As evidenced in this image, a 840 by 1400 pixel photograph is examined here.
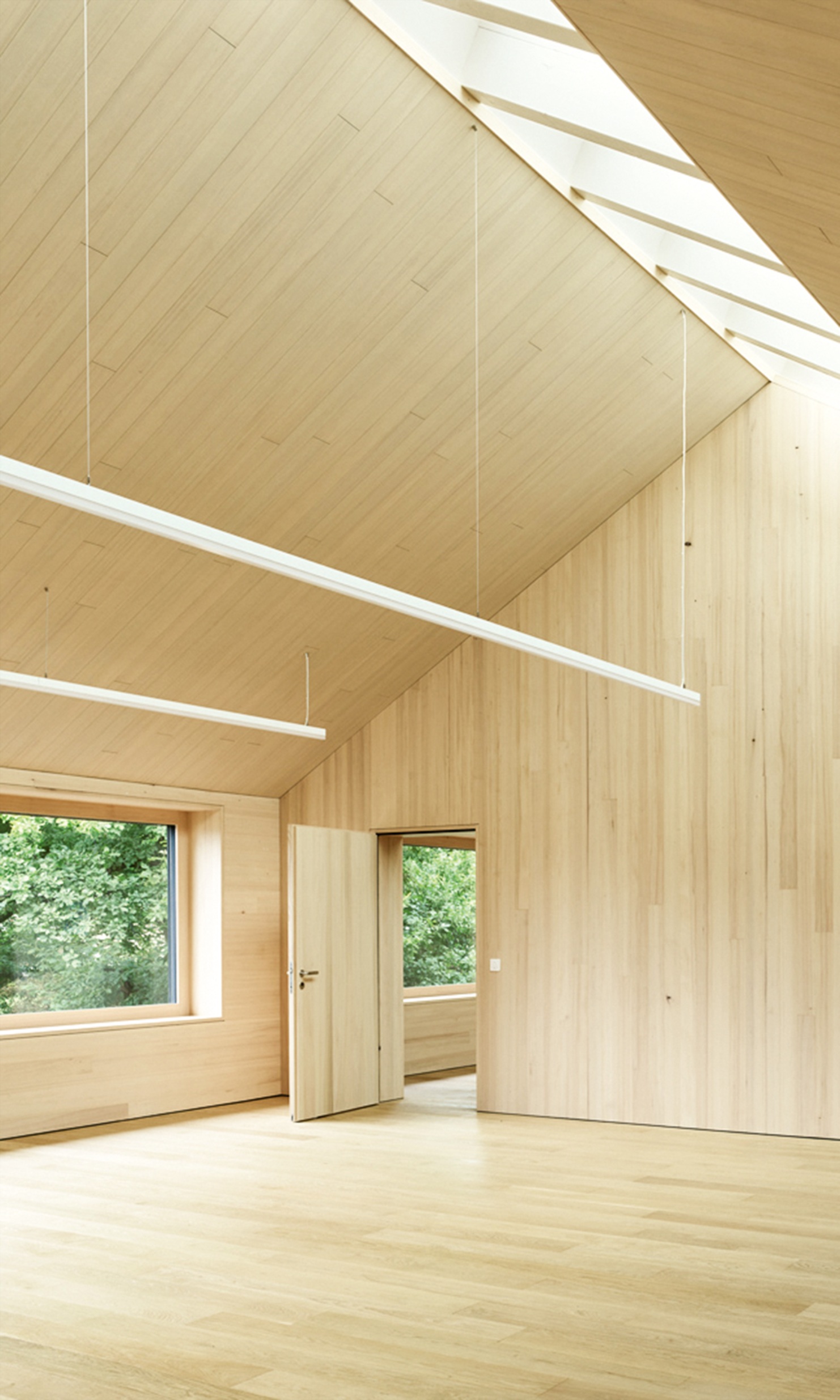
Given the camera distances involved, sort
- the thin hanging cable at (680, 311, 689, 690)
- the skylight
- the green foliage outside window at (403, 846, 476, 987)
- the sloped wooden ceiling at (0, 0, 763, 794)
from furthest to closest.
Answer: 1. the green foliage outside window at (403, 846, 476, 987)
2. the thin hanging cable at (680, 311, 689, 690)
3. the skylight
4. the sloped wooden ceiling at (0, 0, 763, 794)

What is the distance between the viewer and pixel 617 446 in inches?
340

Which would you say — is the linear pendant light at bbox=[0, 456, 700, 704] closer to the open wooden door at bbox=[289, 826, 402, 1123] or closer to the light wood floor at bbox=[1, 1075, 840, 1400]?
the light wood floor at bbox=[1, 1075, 840, 1400]

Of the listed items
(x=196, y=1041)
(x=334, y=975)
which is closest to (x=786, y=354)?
(x=334, y=975)

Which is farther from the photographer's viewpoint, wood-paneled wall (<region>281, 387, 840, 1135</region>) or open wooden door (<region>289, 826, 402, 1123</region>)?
open wooden door (<region>289, 826, 402, 1123</region>)

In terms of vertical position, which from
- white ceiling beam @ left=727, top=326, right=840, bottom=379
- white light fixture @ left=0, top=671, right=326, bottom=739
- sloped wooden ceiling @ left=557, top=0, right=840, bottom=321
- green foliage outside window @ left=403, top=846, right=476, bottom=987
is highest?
white ceiling beam @ left=727, top=326, right=840, bottom=379

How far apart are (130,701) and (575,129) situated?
358cm

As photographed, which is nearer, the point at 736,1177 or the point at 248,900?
the point at 736,1177

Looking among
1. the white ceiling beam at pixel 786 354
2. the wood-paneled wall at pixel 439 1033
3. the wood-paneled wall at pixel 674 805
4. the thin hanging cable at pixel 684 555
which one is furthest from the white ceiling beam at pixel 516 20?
the wood-paneled wall at pixel 439 1033

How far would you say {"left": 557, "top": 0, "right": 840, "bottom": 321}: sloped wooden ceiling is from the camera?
7.65ft

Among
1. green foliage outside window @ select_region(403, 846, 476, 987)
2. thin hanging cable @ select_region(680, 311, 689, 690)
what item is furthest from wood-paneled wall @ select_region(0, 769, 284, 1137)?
thin hanging cable @ select_region(680, 311, 689, 690)

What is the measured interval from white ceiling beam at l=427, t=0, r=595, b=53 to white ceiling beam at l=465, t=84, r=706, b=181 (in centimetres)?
52

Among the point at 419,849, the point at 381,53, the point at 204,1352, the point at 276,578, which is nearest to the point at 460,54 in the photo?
the point at 381,53

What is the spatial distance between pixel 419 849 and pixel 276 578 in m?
6.16

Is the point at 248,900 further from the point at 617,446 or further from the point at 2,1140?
the point at 617,446
